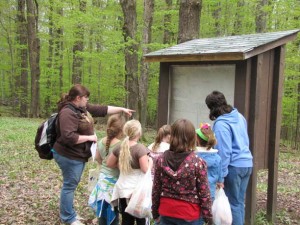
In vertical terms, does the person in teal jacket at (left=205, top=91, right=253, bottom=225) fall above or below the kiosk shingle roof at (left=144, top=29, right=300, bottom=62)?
below

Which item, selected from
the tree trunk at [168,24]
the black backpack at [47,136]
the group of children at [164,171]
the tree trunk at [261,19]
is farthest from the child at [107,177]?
the tree trunk at [168,24]

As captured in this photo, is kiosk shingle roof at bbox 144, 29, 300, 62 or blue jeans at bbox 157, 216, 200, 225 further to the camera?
kiosk shingle roof at bbox 144, 29, 300, 62

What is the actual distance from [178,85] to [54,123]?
81.4 inches

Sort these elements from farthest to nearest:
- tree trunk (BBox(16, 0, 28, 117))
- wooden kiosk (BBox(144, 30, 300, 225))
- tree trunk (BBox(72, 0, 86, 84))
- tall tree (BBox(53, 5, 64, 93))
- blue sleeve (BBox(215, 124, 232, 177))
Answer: tree trunk (BBox(16, 0, 28, 117)) → tall tree (BBox(53, 5, 64, 93)) → tree trunk (BBox(72, 0, 86, 84)) → wooden kiosk (BBox(144, 30, 300, 225)) → blue sleeve (BBox(215, 124, 232, 177))

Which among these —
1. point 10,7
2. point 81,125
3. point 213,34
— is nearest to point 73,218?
point 81,125

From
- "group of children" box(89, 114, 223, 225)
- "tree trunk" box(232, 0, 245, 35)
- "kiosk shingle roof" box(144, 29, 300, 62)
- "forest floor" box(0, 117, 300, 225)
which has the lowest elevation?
"forest floor" box(0, 117, 300, 225)

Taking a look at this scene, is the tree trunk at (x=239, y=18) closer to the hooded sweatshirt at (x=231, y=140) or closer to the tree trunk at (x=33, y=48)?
the tree trunk at (x=33, y=48)

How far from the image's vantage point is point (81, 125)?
4.42 m

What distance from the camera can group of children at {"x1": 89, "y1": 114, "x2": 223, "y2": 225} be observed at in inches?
120

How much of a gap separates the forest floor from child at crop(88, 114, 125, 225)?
0.94m

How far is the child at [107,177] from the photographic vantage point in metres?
4.02

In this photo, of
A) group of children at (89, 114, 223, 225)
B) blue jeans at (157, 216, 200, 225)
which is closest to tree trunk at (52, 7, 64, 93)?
group of children at (89, 114, 223, 225)

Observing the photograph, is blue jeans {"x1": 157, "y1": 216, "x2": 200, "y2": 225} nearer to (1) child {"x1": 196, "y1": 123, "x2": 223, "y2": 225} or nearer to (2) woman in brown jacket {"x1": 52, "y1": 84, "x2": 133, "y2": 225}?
(1) child {"x1": 196, "y1": 123, "x2": 223, "y2": 225}

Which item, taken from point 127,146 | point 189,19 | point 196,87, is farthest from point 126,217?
point 189,19
